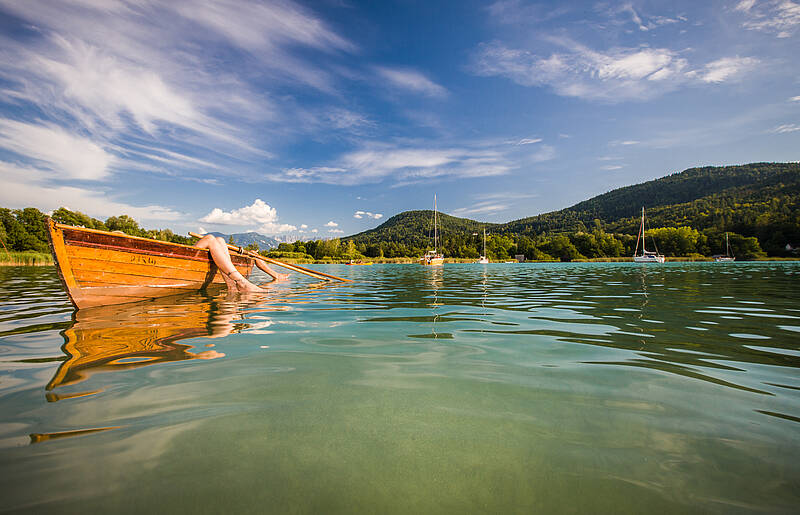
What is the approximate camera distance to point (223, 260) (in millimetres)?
10445

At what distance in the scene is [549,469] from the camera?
1.64 meters

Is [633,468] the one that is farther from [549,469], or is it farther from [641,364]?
[641,364]

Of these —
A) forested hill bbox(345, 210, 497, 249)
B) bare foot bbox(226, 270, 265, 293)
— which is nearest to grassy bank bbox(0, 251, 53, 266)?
bare foot bbox(226, 270, 265, 293)

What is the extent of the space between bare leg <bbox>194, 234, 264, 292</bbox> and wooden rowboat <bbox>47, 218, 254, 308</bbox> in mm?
227

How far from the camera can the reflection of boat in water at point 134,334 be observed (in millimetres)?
3324

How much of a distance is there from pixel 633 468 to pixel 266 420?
212 centimetres

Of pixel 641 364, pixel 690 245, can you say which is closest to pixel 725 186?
pixel 690 245

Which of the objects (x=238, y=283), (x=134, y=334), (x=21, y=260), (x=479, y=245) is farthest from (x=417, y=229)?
(x=134, y=334)

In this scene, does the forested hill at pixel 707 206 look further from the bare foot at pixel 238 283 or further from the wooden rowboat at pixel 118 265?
the wooden rowboat at pixel 118 265

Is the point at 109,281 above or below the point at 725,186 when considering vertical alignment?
below

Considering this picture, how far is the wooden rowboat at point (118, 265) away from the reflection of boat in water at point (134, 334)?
59cm

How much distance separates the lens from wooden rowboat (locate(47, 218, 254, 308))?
7328 millimetres

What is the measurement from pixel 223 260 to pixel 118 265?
2662mm

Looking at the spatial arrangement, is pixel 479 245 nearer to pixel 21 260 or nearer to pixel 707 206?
pixel 707 206
